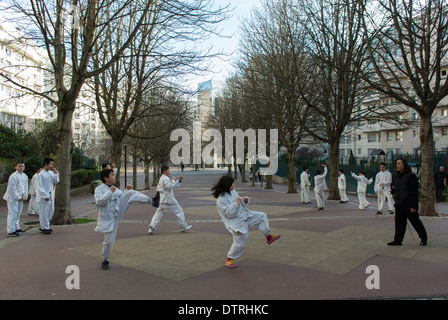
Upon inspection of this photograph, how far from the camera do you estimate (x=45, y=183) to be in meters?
9.47

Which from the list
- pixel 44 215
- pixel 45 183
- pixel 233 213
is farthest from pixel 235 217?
pixel 45 183

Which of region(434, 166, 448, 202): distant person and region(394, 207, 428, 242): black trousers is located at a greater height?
region(434, 166, 448, 202): distant person

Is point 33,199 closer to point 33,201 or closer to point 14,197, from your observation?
point 33,201

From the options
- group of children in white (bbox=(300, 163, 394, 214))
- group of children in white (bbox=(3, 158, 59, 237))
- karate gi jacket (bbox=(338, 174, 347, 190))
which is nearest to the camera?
A: group of children in white (bbox=(3, 158, 59, 237))

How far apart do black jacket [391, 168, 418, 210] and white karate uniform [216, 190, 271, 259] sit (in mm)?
3318

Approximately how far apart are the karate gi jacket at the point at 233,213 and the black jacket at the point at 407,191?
142 inches

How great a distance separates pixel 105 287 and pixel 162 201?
15.1 ft

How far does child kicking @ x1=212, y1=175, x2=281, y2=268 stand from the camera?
5.84 m

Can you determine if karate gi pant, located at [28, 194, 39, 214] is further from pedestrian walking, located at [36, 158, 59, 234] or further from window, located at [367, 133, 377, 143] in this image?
window, located at [367, 133, 377, 143]

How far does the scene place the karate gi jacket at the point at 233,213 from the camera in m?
5.84

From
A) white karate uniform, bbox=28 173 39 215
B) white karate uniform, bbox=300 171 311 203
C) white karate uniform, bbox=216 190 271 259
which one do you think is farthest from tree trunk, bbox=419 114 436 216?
white karate uniform, bbox=28 173 39 215

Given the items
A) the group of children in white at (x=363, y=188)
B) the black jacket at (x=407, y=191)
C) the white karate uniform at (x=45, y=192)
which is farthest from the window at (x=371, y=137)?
the white karate uniform at (x=45, y=192)

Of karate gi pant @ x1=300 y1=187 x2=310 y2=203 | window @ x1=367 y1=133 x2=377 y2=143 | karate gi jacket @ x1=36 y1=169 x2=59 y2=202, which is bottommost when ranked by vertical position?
karate gi pant @ x1=300 y1=187 x2=310 y2=203

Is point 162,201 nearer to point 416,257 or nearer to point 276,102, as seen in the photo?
point 416,257
